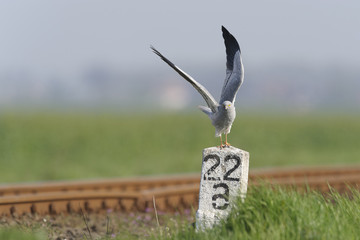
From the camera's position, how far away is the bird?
17.9 feet

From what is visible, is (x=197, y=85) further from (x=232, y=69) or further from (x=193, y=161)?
(x=193, y=161)

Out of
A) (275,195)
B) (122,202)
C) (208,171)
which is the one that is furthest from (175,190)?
(275,195)

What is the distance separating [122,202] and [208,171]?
10.4 feet

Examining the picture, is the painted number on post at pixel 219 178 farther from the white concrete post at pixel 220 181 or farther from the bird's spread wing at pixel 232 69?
the bird's spread wing at pixel 232 69

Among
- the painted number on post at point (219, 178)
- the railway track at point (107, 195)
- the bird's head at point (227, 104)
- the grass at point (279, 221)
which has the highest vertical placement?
the bird's head at point (227, 104)

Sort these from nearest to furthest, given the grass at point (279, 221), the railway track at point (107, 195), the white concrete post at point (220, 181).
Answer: the grass at point (279, 221)
the white concrete post at point (220, 181)
the railway track at point (107, 195)

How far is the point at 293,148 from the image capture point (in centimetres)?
2675

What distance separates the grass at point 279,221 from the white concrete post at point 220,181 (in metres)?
0.28

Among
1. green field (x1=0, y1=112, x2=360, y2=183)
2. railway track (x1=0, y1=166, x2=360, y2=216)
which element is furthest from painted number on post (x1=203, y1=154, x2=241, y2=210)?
green field (x1=0, y1=112, x2=360, y2=183)

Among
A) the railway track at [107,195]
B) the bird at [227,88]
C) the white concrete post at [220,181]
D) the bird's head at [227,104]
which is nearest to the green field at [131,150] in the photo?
the railway track at [107,195]

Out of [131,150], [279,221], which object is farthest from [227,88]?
[131,150]

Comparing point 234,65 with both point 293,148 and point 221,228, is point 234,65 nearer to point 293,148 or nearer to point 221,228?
point 221,228

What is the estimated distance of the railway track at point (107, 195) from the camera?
7.76 metres

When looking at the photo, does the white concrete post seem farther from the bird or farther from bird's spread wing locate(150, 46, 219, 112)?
bird's spread wing locate(150, 46, 219, 112)
